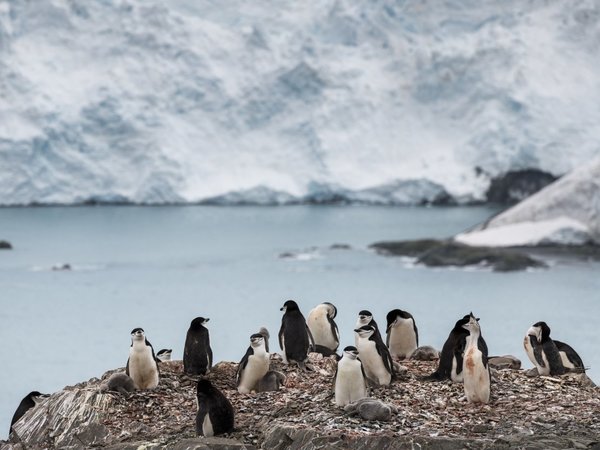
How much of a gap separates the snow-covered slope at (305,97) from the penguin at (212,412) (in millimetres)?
40257

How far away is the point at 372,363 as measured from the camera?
8484mm

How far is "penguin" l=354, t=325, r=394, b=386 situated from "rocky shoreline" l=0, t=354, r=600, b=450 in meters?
0.12

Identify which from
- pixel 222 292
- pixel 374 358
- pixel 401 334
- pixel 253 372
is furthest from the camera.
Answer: pixel 222 292

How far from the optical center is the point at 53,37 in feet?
169

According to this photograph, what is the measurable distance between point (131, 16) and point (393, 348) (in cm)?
4304

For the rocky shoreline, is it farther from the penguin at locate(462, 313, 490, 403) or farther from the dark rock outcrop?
the dark rock outcrop

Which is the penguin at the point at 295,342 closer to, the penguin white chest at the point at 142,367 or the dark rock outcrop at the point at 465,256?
the penguin white chest at the point at 142,367

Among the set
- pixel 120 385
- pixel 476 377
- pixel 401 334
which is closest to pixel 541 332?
pixel 476 377

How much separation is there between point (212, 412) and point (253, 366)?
956mm

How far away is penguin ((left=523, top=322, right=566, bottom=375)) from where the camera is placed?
8961 millimetres

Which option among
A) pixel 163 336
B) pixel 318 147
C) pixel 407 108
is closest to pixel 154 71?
pixel 318 147

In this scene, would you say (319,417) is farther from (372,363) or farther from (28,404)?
(28,404)

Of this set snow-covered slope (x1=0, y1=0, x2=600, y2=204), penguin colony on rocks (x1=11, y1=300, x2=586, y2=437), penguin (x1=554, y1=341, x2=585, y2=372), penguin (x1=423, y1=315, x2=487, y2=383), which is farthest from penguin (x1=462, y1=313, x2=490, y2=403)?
snow-covered slope (x1=0, y1=0, x2=600, y2=204)

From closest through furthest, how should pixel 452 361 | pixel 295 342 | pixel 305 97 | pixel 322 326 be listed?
pixel 452 361 < pixel 295 342 < pixel 322 326 < pixel 305 97
